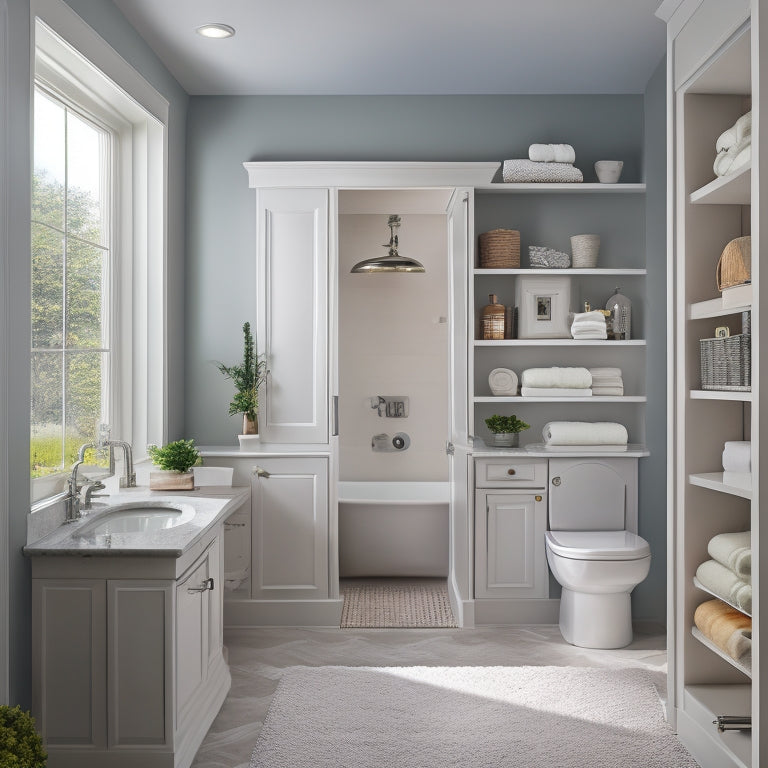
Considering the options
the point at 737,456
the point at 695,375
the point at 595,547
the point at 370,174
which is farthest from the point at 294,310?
the point at 737,456

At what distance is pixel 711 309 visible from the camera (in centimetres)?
249

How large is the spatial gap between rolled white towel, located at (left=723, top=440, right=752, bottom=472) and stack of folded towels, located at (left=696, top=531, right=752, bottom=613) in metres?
0.22

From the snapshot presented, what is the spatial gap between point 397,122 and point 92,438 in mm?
2320

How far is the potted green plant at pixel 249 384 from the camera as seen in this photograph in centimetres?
405

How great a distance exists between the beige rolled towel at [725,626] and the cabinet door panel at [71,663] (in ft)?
6.18

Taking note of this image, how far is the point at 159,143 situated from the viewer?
3814mm

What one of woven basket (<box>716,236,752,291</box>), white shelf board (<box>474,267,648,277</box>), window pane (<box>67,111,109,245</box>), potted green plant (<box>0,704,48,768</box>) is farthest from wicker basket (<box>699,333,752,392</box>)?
window pane (<box>67,111,109,245</box>)

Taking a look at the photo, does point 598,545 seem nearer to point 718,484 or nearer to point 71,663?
point 718,484

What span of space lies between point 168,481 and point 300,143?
1.97m

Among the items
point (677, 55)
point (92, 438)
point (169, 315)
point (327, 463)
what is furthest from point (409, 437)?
point (677, 55)

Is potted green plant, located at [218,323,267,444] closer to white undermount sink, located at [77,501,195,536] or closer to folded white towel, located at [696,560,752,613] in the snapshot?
white undermount sink, located at [77,501,195,536]

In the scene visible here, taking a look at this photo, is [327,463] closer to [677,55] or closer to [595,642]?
[595,642]

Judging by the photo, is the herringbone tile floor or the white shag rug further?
the herringbone tile floor

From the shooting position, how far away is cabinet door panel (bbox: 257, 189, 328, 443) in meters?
4.08
